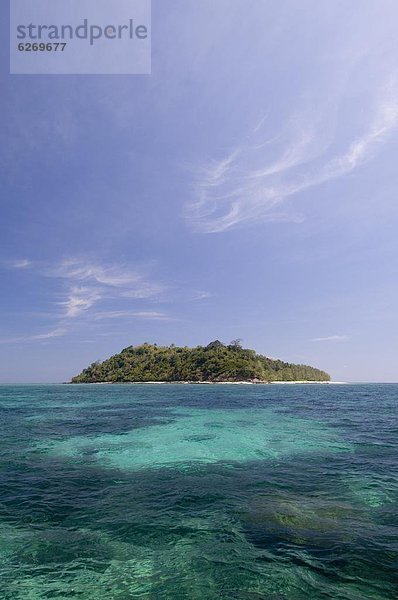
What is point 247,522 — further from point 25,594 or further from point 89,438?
point 89,438

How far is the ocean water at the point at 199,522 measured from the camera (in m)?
7.62

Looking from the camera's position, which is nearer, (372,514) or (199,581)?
(199,581)

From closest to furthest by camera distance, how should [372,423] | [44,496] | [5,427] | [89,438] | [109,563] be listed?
[109,563] < [44,496] < [89,438] < [5,427] < [372,423]

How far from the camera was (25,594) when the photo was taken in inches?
287

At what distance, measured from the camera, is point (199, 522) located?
35.2ft

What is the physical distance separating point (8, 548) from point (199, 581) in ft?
18.8

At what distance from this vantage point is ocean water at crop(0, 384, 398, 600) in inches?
300

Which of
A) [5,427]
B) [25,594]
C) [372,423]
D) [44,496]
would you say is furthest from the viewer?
[372,423]

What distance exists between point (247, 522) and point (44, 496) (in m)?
8.27

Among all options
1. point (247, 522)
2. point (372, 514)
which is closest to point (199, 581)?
point (247, 522)

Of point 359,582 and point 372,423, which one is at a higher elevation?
point 359,582

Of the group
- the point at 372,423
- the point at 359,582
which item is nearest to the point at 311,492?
the point at 359,582

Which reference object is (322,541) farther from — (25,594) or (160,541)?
(25,594)

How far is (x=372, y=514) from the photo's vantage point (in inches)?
445
